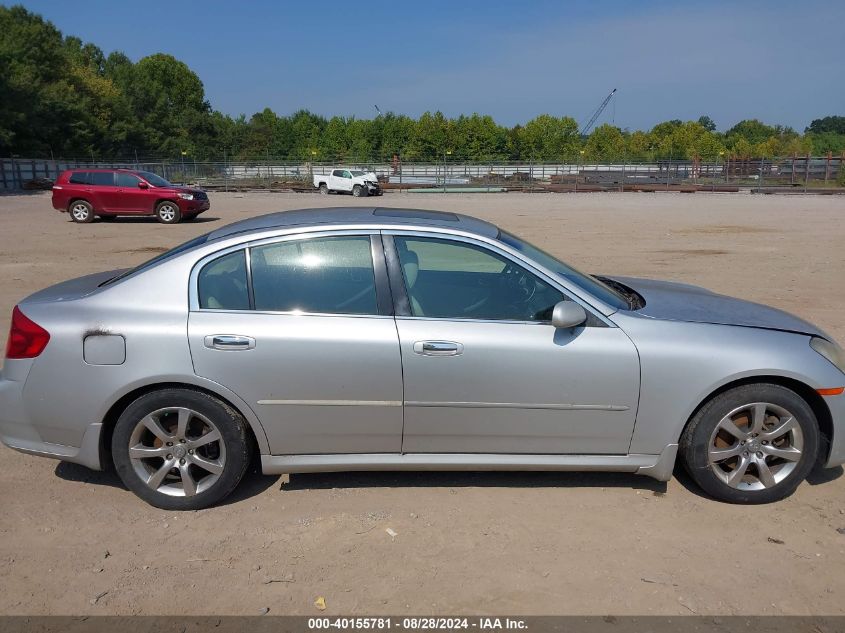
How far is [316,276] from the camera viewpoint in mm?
3756

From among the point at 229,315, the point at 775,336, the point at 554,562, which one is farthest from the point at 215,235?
the point at 775,336

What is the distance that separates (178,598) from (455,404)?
1565 mm

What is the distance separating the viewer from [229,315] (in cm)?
363

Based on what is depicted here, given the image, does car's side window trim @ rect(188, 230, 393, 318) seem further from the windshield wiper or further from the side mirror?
the windshield wiper

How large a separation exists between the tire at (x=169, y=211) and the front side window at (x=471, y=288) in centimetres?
1893

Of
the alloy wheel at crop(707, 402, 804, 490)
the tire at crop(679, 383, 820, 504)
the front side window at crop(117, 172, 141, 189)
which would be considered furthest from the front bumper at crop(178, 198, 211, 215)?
the alloy wheel at crop(707, 402, 804, 490)

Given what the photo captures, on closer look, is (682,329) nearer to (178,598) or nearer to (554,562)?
(554,562)

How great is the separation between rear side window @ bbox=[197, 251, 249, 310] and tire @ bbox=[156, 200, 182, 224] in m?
18.8

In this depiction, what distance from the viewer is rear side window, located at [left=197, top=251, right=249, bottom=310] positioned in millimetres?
3684

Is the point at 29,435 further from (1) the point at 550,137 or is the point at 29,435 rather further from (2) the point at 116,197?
(1) the point at 550,137

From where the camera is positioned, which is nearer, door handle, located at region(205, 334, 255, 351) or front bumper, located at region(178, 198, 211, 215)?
door handle, located at region(205, 334, 255, 351)

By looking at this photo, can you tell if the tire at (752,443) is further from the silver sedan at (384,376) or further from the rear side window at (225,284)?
the rear side window at (225,284)

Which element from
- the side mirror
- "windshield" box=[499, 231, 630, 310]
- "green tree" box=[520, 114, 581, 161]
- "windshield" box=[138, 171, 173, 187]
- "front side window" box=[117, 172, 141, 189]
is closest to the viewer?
the side mirror

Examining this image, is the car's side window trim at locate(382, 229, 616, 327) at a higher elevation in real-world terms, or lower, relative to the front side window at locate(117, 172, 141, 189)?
lower
